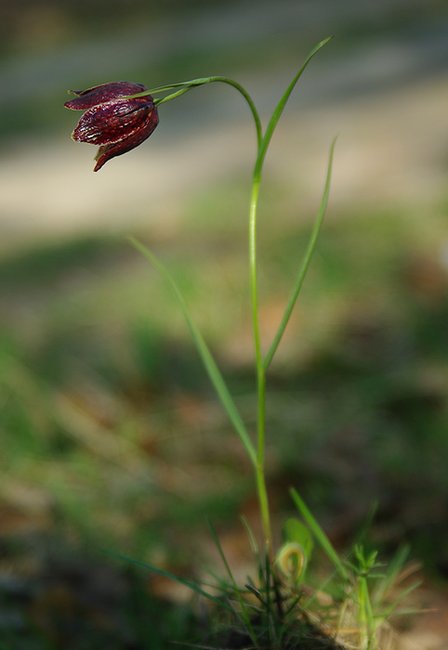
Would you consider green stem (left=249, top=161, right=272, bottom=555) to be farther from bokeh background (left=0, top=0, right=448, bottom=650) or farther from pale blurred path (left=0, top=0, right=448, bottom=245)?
pale blurred path (left=0, top=0, right=448, bottom=245)

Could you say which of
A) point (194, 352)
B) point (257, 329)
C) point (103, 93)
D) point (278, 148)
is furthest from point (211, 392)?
point (278, 148)

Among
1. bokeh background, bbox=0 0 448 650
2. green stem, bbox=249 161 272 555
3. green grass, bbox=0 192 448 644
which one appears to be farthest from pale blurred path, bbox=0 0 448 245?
green stem, bbox=249 161 272 555

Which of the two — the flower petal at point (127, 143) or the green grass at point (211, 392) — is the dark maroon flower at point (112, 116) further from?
the green grass at point (211, 392)

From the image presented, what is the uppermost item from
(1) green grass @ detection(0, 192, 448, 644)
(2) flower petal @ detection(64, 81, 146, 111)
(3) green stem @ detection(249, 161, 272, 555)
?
(2) flower petal @ detection(64, 81, 146, 111)

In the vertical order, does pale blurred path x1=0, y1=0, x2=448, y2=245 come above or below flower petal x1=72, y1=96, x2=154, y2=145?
below

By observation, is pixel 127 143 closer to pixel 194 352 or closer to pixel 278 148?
pixel 194 352

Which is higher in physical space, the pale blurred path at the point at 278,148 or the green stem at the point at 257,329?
the green stem at the point at 257,329

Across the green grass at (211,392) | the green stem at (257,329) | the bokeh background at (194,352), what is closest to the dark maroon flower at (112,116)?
the green stem at (257,329)

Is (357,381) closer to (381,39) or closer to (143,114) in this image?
(143,114)

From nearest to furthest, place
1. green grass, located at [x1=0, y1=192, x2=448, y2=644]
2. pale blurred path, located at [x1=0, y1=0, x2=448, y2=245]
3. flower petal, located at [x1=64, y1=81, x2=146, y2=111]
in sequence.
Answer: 1. flower petal, located at [x1=64, y1=81, x2=146, y2=111]
2. green grass, located at [x1=0, y1=192, x2=448, y2=644]
3. pale blurred path, located at [x1=0, y1=0, x2=448, y2=245]
